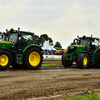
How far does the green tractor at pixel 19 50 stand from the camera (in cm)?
1008

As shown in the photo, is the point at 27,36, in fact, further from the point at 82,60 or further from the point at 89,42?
the point at 89,42

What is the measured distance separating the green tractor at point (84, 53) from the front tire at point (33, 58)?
263 cm

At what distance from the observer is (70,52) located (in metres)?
13.2

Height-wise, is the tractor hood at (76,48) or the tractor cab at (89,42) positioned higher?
the tractor cab at (89,42)

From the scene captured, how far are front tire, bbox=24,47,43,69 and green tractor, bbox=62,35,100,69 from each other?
2.63 m

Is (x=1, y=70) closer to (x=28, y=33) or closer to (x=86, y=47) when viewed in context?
(x=28, y=33)

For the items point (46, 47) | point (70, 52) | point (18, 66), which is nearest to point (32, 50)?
point (18, 66)

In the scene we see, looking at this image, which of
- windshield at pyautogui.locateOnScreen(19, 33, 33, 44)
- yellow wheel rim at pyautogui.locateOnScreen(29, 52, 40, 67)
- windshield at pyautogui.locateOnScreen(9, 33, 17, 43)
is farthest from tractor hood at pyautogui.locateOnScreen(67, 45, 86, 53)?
windshield at pyautogui.locateOnScreen(9, 33, 17, 43)

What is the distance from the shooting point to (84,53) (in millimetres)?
12562

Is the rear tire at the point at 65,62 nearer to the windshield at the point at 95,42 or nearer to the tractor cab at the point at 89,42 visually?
the tractor cab at the point at 89,42

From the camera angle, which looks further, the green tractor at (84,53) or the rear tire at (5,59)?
the green tractor at (84,53)

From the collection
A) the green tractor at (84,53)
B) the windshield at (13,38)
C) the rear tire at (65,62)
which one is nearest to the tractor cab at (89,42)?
the green tractor at (84,53)

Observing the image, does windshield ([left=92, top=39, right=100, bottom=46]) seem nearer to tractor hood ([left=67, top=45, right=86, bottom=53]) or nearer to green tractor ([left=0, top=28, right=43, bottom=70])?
tractor hood ([left=67, top=45, right=86, bottom=53])

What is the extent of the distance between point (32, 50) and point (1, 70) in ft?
7.12
